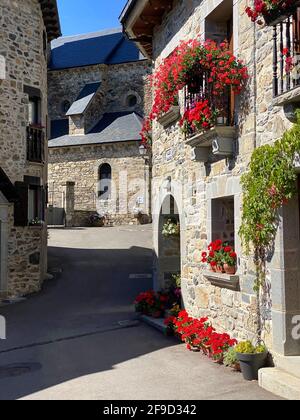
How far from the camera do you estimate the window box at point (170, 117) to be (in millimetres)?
8773

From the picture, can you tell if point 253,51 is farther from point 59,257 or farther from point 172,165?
point 59,257

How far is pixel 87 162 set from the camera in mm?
29094

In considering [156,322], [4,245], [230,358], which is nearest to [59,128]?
[4,245]

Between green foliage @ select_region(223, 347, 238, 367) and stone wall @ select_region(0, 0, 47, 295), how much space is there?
832 cm

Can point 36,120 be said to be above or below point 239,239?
above

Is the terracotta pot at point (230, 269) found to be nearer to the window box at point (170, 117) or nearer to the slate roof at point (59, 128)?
the window box at point (170, 117)

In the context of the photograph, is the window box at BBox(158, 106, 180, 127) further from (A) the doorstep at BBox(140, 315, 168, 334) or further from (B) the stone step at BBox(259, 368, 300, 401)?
(B) the stone step at BBox(259, 368, 300, 401)

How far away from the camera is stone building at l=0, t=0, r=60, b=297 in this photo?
1315 centimetres

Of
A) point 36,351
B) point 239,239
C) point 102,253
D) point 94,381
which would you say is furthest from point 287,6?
point 102,253

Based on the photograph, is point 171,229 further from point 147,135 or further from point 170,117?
point 147,135

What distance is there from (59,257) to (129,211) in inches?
437

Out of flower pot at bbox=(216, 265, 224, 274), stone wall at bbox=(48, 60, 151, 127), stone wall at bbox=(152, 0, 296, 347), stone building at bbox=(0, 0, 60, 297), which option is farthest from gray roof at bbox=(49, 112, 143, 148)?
flower pot at bbox=(216, 265, 224, 274)

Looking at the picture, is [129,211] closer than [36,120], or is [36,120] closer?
[36,120]

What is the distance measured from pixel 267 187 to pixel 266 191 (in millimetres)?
50
